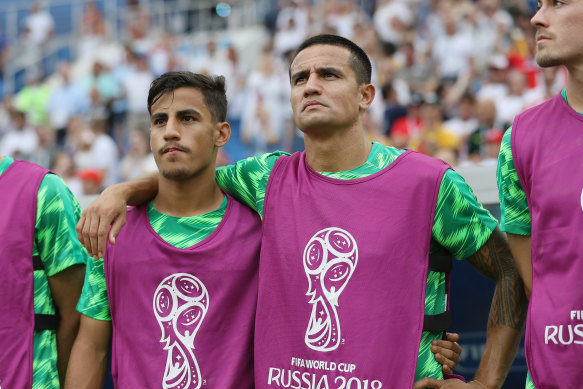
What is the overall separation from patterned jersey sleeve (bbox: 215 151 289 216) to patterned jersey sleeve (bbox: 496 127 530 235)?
993 millimetres

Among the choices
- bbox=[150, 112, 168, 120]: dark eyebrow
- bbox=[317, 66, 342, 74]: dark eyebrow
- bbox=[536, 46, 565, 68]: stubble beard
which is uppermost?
bbox=[317, 66, 342, 74]: dark eyebrow

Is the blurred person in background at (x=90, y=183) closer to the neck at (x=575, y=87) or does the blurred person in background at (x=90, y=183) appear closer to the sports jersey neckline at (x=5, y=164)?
the sports jersey neckline at (x=5, y=164)

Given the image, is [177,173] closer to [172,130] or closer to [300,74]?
[172,130]

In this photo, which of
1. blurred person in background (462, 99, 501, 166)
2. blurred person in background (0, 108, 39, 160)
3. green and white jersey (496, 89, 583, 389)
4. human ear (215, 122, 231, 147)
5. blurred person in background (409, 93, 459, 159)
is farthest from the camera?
blurred person in background (0, 108, 39, 160)

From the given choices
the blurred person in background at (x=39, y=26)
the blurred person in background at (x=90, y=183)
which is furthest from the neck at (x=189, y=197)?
the blurred person in background at (x=39, y=26)

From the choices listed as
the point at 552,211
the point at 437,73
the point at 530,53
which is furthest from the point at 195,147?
the point at 437,73

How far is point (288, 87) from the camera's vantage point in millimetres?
12086

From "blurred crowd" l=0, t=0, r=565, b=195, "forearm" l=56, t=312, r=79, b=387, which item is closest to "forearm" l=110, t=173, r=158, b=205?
"forearm" l=56, t=312, r=79, b=387

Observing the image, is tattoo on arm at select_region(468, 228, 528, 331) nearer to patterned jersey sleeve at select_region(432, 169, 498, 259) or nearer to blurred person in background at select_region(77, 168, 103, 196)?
patterned jersey sleeve at select_region(432, 169, 498, 259)

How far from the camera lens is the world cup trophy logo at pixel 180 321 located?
141 inches

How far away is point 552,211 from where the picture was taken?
3076 millimetres

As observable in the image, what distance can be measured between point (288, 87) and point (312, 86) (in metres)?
8.56

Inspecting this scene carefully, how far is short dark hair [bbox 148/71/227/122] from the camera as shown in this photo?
388 centimetres

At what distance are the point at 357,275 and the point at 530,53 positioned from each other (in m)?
7.37
